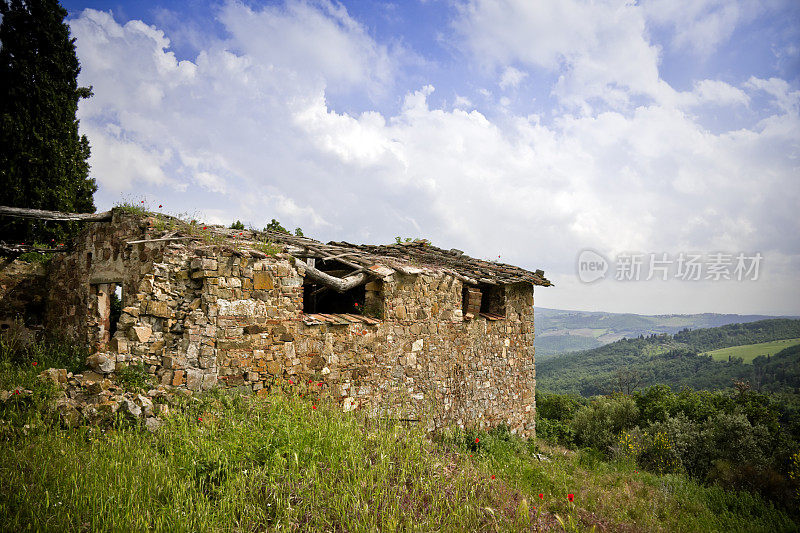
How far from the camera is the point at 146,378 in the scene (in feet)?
17.1

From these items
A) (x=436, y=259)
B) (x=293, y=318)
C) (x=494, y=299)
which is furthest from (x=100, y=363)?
(x=494, y=299)

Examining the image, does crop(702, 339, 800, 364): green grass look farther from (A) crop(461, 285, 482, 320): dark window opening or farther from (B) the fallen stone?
(B) the fallen stone

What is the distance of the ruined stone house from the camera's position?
5527 mm

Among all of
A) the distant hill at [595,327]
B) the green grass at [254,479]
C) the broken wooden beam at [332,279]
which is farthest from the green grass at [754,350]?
the distant hill at [595,327]

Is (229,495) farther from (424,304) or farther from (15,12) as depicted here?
(15,12)

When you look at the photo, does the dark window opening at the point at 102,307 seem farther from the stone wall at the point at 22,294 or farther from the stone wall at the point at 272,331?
the stone wall at the point at 22,294

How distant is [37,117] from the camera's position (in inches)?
466

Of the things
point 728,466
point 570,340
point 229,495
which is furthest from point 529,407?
point 570,340

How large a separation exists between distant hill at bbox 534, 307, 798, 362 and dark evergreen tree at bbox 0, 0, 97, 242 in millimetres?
122204

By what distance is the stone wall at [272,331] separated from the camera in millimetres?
5488

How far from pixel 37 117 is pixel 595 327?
177m

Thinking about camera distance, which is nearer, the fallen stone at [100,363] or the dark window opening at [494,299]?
the fallen stone at [100,363]

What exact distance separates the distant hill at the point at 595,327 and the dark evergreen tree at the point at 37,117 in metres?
122

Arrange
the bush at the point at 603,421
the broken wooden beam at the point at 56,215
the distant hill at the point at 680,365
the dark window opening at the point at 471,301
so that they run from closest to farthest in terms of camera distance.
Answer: the broken wooden beam at the point at 56,215 → the dark window opening at the point at 471,301 → the bush at the point at 603,421 → the distant hill at the point at 680,365
